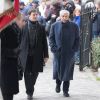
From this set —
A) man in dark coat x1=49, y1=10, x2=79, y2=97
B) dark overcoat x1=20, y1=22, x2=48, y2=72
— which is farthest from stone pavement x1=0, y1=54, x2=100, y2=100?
dark overcoat x1=20, y1=22, x2=48, y2=72

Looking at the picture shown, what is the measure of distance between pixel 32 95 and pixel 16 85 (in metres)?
2.39

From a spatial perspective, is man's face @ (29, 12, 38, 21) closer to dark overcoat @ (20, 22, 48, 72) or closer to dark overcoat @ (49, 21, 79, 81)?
dark overcoat @ (20, 22, 48, 72)

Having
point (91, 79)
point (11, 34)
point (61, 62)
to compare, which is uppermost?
point (11, 34)

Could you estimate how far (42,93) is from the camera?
36.5 feet

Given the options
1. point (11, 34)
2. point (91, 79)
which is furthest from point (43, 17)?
point (11, 34)

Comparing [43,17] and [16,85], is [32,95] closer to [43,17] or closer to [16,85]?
[16,85]

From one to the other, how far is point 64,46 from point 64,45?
0.8 inches

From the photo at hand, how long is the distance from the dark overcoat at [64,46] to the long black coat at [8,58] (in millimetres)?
2749

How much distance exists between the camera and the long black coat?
7949mm

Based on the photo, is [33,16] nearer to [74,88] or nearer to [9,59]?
[9,59]

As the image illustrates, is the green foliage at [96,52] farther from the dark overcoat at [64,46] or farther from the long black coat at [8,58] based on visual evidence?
the long black coat at [8,58]

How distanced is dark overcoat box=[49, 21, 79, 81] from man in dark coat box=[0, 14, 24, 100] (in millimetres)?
2740

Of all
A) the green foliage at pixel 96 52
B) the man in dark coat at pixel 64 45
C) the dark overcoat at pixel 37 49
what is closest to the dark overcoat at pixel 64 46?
the man in dark coat at pixel 64 45

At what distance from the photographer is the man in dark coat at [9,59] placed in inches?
313
